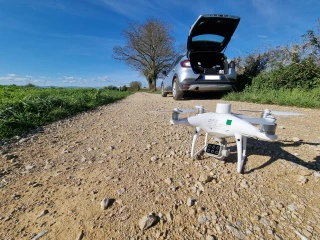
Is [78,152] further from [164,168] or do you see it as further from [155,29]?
[155,29]

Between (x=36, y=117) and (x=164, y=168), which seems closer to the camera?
(x=164, y=168)

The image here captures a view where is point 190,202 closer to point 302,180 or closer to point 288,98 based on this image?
point 302,180

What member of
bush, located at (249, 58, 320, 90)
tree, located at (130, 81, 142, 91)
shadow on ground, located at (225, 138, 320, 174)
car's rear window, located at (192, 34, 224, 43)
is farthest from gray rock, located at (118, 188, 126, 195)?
tree, located at (130, 81, 142, 91)

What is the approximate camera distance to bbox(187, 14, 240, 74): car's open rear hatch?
5129 mm

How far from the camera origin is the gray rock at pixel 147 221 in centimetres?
96

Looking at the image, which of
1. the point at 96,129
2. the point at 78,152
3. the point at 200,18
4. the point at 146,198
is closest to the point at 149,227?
the point at 146,198

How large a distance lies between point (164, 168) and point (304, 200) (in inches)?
40.7

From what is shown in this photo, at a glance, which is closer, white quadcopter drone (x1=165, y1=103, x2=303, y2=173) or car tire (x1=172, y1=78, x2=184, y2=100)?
white quadcopter drone (x1=165, y1=103, x2=303, y2=173)

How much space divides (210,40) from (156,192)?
600 centimetres

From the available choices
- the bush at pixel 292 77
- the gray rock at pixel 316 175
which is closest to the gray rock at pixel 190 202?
the gray rock at pixel 316 175

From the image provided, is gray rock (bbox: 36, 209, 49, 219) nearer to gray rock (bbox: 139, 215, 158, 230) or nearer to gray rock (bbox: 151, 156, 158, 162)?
gray rock (bbox: 139, 215, 158, 230)

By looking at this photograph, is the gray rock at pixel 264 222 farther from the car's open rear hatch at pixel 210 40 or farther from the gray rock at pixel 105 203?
the car's open rear hatch at pixel 210 40

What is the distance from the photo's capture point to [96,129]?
2.90m

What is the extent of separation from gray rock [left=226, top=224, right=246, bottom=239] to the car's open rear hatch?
528 centimetres
